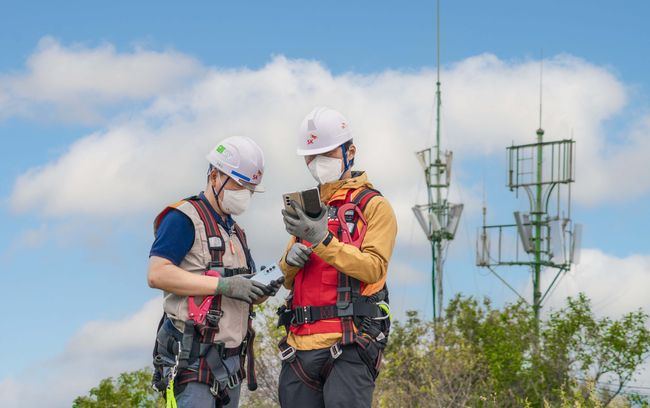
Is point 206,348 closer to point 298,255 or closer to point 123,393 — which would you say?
point 298,255

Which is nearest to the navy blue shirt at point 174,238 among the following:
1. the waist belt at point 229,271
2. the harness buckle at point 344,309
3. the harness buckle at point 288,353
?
the waist belt at point 229,271

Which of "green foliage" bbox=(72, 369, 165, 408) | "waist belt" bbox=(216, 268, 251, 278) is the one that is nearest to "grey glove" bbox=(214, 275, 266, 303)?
"waist belt" bbox=(216, 268, 251, 278)

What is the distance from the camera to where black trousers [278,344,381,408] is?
5.52 metres

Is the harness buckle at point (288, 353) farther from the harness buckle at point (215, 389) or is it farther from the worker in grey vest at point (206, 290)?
the harness buckle at point (215, 389)

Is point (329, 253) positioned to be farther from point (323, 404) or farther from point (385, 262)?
point (323, 404)

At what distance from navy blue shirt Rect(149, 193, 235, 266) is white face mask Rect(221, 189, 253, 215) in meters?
0.32

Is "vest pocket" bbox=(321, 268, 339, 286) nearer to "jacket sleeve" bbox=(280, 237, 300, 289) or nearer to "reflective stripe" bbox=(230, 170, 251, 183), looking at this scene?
"jacket sleeve" bbox=(280, 237, 300, 289)

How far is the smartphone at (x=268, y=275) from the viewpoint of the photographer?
18.6 ft

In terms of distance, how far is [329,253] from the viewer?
538 centimetres

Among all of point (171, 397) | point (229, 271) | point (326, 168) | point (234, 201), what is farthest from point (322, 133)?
point (171, 397)

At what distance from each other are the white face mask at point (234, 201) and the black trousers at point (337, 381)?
1000 millimetres

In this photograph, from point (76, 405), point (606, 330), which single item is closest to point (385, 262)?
point (76, 405)

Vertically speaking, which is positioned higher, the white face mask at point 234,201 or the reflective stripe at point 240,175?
the reflective stripe at point 240,175

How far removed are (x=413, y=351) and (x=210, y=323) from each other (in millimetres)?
15527
